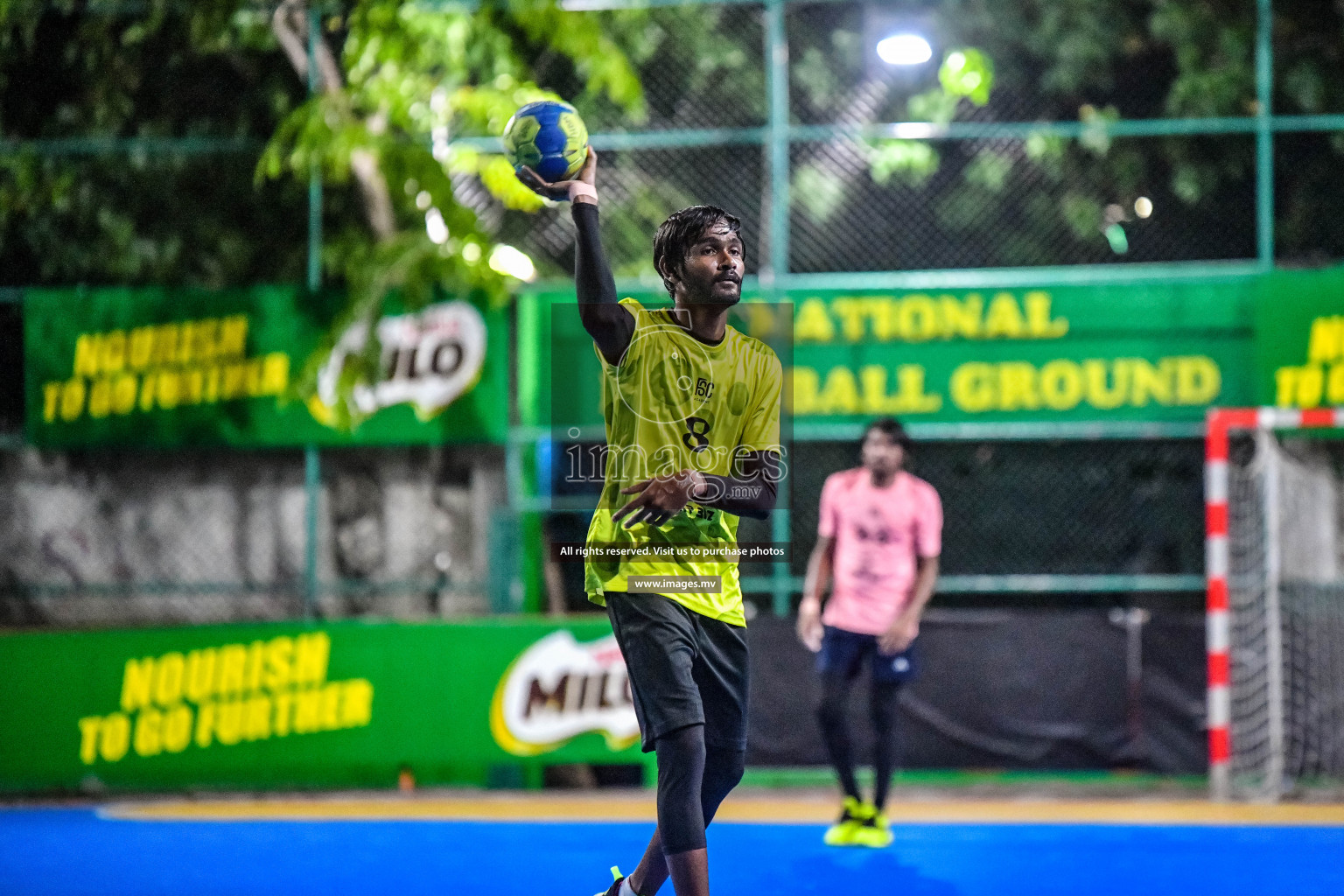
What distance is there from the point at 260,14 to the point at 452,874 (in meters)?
6.86

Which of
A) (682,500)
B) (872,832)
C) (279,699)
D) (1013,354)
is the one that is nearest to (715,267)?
(682,500)

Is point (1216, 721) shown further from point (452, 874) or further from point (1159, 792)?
point (452, 874)

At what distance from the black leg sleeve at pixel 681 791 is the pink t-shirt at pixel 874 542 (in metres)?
3.46

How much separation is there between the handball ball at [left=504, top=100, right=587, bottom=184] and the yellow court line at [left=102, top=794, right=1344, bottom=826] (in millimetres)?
5186

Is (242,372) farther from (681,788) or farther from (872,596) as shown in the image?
(681,788)

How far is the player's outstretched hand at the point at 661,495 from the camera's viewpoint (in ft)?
13.2

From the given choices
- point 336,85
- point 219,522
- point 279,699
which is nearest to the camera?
point 279,699

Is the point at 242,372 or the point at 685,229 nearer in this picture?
the point at 685,229

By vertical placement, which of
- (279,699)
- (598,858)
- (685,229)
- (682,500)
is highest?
(685,229)

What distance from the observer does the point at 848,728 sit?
738cm

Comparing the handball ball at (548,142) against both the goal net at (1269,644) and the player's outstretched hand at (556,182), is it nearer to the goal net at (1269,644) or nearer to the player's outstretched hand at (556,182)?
the player's outstretched hand at (556,182)

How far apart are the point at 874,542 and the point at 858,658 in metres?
0.61

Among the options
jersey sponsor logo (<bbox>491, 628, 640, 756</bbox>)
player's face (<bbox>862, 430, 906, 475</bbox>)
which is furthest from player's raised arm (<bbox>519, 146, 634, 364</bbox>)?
jersey sponsor logo (<bbox>491, 628, 640, 756</bbox>)

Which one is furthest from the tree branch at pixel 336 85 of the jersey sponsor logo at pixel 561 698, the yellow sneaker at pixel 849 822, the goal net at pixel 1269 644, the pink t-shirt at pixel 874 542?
the goal net at pixel 1269 644
